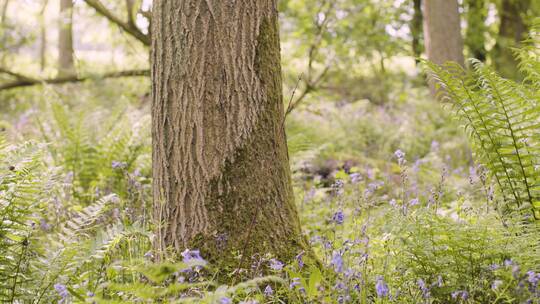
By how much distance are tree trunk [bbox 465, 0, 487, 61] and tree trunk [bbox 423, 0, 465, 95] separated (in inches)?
325

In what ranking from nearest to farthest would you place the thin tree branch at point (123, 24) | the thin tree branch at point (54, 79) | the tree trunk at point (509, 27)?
1. the thin tree branch at point (123, 24)
2. the thin tree branch at point (54, 79)
3. the tree trunk at point (509, 27)

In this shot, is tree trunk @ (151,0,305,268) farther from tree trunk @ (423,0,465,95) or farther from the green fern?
tree trunk @ (423,0,465,95)

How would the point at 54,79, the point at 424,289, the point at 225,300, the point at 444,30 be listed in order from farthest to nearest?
the point at 444,30, the point at 54,79, the point at 424,289, the point at 225,300

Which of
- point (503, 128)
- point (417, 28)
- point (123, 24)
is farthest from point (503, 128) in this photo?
point (417, 28)

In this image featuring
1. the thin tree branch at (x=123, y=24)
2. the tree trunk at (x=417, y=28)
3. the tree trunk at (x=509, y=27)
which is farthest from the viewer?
the tree trunk at (x=417, y=28)

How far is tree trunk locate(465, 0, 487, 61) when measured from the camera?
15867 millimetres

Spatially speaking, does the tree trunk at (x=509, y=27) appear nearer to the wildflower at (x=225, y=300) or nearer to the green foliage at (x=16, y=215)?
the green foliage at (x=16, y=215)

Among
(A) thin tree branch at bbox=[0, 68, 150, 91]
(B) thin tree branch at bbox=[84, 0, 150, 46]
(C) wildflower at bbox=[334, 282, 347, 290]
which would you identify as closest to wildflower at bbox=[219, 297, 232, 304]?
(C) wildflower at bbox=[334, 282, 347, 290]

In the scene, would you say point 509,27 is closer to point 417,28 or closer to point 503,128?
point 417,28

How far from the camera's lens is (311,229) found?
4020mm

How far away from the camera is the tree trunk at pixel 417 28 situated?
1554 centimetres

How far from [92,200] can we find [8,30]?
8122 millimetres

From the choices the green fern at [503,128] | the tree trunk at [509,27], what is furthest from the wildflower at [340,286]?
the tree trunk at [509,27]

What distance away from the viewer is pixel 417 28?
1561cm
